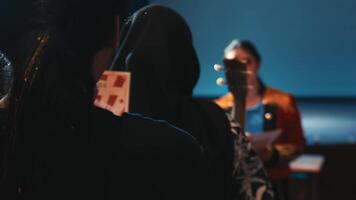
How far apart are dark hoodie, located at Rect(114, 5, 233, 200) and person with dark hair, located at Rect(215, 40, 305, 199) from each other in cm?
114

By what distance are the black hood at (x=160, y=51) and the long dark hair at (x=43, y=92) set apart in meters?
0.53

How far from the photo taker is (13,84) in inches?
25.6

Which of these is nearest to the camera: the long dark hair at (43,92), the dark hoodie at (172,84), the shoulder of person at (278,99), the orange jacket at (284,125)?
the long dark hair at (43,92)

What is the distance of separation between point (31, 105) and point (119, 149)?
119 millimetres

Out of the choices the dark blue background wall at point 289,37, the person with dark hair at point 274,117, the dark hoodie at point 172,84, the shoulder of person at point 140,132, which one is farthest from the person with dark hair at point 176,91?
the dark blue background wall at point 289,37

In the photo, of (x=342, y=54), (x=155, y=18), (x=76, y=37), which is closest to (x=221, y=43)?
(x=342, y=54)

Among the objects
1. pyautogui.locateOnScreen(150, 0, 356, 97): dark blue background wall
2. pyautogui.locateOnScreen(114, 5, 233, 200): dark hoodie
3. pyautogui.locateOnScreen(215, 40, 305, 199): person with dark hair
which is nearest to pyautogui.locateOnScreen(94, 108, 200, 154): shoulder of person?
pyautogui.locateOnScreen(114, 5, 233, 200): dark hoodie

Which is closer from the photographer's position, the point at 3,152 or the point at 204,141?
the point at 3,152

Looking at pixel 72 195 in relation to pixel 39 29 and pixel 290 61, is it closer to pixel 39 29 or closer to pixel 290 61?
pixel 39 29

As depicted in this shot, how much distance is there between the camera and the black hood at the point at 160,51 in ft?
3.97

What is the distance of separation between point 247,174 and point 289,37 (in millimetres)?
3486

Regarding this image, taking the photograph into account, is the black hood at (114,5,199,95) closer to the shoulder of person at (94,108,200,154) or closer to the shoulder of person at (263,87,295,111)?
the shoulder of person at (94,108,200,154)

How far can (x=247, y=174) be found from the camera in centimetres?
127

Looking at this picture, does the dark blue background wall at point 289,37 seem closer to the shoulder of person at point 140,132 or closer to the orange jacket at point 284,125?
the orange jacket at point 284,125
